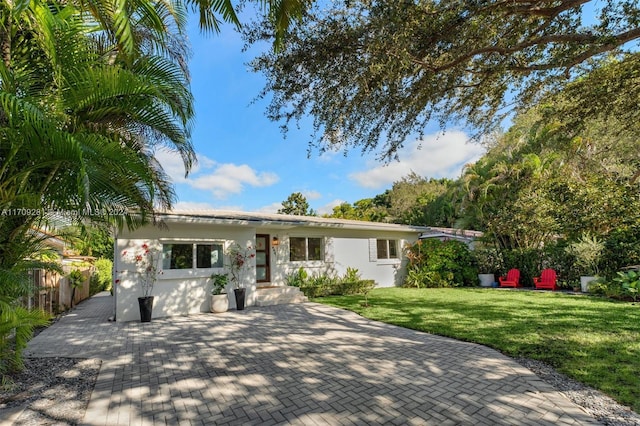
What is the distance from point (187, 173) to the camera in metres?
7.30

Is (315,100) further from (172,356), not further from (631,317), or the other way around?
(631,317)

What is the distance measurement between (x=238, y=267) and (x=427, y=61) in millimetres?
8542

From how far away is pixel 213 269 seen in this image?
11188 mm

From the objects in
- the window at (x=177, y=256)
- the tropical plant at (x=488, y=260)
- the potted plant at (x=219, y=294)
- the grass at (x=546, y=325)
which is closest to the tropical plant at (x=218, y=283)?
the potted plant at (x=219, y=294)

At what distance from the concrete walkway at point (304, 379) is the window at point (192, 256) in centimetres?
272

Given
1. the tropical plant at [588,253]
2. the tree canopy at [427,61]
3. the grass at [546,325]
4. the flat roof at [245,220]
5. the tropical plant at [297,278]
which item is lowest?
the grass at [546,325]

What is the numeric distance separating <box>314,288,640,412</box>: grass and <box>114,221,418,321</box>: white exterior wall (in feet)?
9.19

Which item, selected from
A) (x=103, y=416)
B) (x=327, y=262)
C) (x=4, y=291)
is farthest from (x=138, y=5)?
(x=327, y=262)

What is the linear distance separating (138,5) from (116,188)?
297cm

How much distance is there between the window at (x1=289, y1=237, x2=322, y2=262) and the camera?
14.8 m

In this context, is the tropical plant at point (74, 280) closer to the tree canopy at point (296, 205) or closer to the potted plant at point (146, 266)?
the potted plant at point (146, 266)

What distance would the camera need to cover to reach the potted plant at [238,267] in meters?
11.2

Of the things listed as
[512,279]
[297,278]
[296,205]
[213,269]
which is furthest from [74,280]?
[296,205]

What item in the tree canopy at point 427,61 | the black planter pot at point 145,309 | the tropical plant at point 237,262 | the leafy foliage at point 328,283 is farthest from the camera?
the leafy foliage at point 328,283
